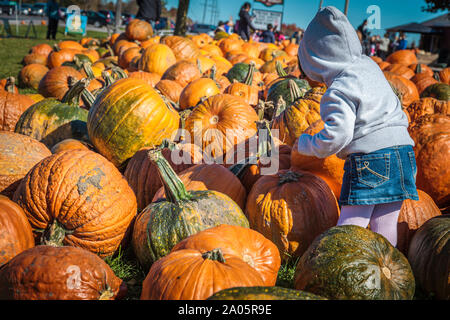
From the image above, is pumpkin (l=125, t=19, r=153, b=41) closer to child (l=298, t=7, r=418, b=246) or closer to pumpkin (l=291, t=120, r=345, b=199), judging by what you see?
pumpkin (l=291, t=120, r=345, b=199)

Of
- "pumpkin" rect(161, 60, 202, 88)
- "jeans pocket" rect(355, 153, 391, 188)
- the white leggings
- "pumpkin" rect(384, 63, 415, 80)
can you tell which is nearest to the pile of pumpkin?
the white leggings

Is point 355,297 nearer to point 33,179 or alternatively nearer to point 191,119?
point 33,179

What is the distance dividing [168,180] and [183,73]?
4341 mm

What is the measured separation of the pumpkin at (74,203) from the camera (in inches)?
116

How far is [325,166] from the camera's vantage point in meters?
3.65

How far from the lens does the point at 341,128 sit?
2.82 meters

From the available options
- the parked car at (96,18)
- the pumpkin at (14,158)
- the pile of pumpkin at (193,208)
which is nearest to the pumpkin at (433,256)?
the pile of pumpkin at (193,208)

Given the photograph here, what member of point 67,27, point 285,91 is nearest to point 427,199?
point 285,91

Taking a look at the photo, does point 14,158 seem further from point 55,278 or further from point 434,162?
point 434,162

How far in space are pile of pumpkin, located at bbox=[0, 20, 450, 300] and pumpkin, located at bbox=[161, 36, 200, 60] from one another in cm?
464

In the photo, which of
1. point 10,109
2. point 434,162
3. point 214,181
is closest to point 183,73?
point 10,109

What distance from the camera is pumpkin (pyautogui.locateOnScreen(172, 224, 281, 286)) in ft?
7.94

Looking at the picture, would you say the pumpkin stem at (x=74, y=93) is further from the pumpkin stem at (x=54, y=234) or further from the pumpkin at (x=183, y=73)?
the pumpkin stem at (x=54, y=234)

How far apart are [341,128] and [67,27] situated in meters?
25.9
